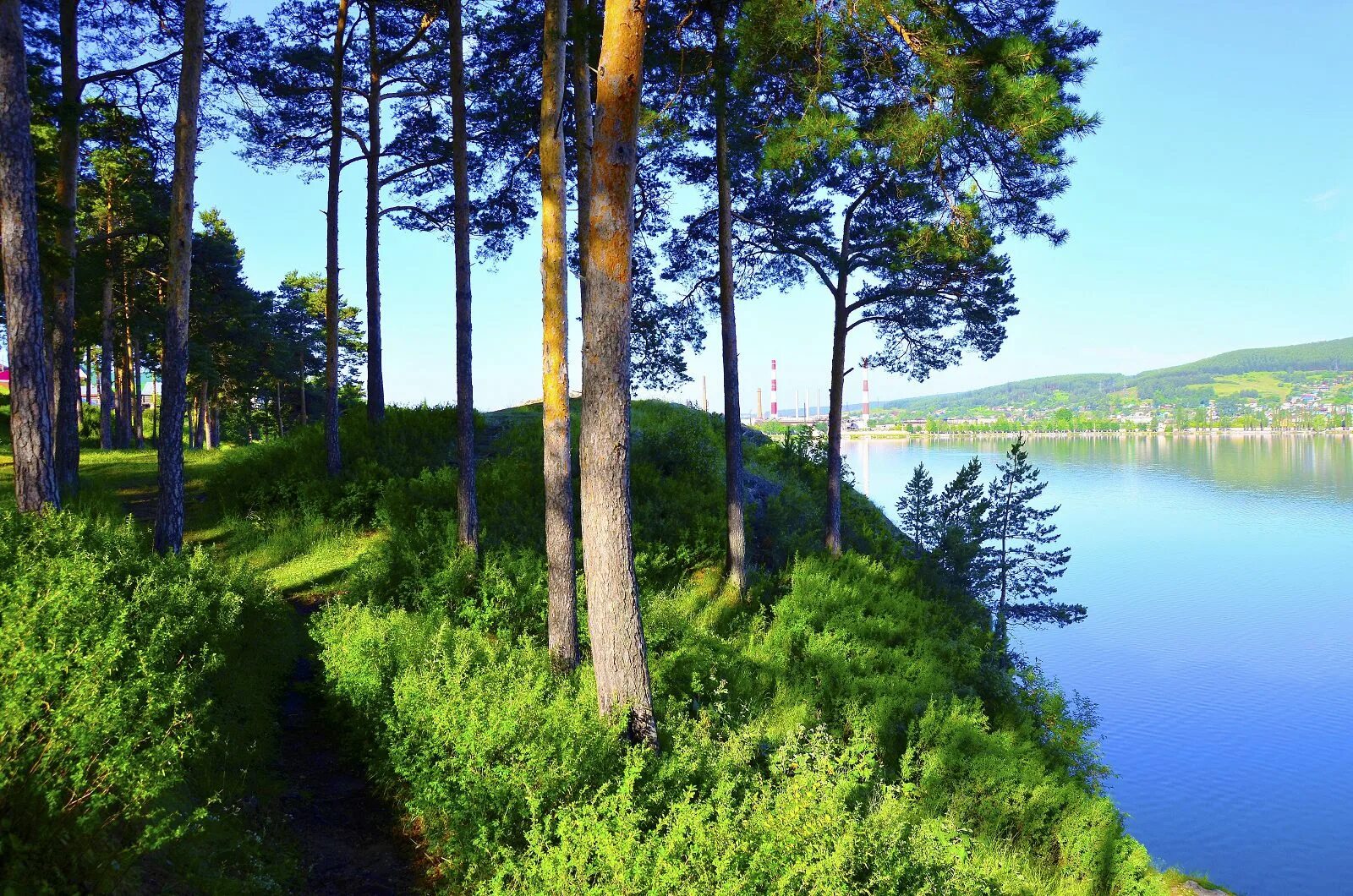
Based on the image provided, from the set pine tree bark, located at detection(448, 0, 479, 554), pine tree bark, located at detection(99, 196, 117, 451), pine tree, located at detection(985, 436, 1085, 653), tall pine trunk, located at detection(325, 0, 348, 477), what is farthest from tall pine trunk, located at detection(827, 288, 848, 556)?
pine tree bark, located at detection(99, 196, 117, 451)

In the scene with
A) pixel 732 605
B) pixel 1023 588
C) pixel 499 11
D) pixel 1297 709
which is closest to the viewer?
pixel 499 11

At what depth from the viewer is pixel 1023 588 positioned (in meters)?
32.3

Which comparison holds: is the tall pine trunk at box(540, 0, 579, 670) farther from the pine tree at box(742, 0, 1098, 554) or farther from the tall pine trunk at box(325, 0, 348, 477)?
the tall pine trunk at box(325, 0, 348, 477)

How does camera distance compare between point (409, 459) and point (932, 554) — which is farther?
point (932, 554)

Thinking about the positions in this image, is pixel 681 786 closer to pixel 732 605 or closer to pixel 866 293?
pixel 732 605

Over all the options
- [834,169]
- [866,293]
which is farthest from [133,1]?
[866,293]

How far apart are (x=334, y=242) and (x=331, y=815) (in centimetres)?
1157

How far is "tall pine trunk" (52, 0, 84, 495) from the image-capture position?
1302cm

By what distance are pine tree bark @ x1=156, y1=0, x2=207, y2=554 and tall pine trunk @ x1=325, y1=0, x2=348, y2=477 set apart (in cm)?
421

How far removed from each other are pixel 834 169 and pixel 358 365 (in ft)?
136

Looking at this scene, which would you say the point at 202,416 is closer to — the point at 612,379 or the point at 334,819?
the point at 334,819

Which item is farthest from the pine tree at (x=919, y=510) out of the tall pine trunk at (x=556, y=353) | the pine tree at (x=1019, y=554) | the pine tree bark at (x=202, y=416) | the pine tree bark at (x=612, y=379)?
the pine tree bark at (x=202, y=416)

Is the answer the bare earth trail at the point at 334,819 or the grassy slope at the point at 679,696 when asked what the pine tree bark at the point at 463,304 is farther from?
the bare earth trail at the point at 334,819

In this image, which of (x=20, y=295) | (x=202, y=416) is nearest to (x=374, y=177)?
(x=20, y=295)
